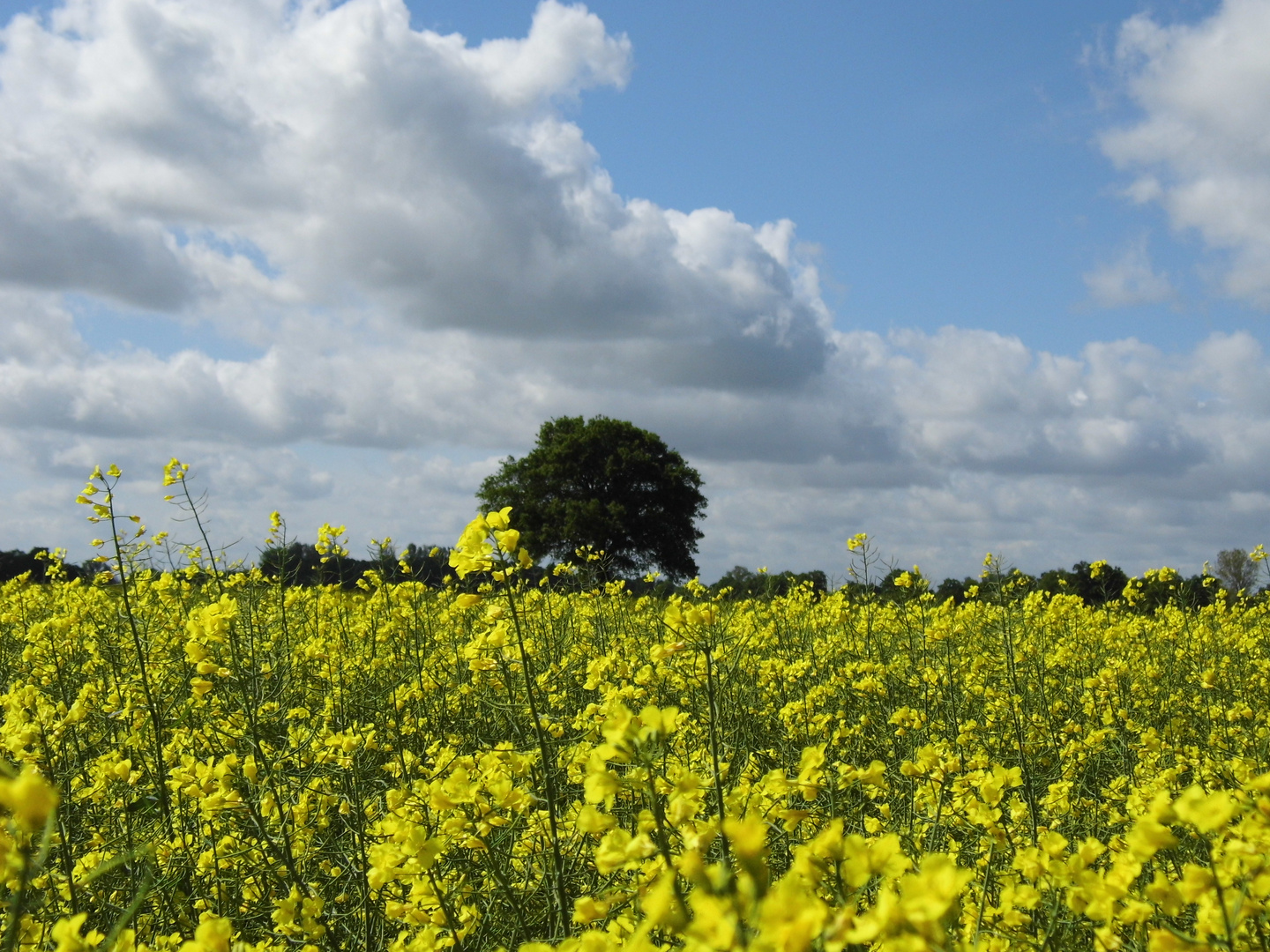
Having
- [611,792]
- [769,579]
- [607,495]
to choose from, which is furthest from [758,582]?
[607,495]

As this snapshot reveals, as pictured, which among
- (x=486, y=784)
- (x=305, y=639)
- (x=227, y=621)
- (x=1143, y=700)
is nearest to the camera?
(x=486, y=784)

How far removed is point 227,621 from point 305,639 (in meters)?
5.06

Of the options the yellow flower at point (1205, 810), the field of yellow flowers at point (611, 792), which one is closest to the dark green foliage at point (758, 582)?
the field of yellow flowers at point (611, 792)

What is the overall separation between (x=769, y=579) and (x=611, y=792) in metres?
6.98

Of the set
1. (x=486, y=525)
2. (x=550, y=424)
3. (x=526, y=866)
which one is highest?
(x=550, y=424)

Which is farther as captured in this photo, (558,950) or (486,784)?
(486,784)

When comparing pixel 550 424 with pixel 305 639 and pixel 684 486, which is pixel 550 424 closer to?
pixel 684 486

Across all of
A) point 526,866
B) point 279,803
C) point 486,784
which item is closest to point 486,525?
point 486,784

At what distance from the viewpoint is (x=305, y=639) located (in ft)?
26.0

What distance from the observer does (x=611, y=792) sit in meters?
1.50

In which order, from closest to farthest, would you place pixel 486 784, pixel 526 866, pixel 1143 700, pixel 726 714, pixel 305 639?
pixel 486 784, pixel 526 866, pixel 726 714, pixel 1143 700, pixel 305 639

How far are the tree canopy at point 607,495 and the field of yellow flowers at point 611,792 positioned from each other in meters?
24.1

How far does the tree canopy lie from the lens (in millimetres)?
32656

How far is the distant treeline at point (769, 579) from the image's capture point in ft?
21.1
